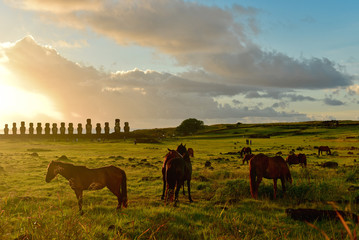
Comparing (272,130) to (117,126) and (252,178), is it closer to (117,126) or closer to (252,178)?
(117,126)

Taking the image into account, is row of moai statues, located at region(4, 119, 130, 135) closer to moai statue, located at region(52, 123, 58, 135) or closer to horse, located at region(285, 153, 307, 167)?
moai statue, located at region(52, 123, 58, 135)

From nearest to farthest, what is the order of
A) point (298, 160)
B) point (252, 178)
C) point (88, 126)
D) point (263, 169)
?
point (263, 169) < point (252, 178) < point (298, 160) < point (88, 126)

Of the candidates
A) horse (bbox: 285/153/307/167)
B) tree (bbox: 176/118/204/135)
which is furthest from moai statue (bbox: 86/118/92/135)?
horse (bbox: 285/153/307/167)

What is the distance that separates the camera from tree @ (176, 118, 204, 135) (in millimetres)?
146125

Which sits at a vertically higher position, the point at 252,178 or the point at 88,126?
the point at 88,126

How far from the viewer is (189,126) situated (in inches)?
5778

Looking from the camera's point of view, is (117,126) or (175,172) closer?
(175,172)

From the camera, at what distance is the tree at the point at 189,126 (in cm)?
14612

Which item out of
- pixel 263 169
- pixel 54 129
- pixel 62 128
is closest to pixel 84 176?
pixel 263 169

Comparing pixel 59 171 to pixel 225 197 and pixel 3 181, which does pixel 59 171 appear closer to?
pixel 225 197

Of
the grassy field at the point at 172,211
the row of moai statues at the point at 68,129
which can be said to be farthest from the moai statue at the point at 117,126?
Answer: the grassy field at the point at 172,211

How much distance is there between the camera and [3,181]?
19766 mm

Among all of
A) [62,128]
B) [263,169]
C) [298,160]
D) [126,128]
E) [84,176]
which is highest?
[62,128]

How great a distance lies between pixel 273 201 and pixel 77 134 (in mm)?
121971
